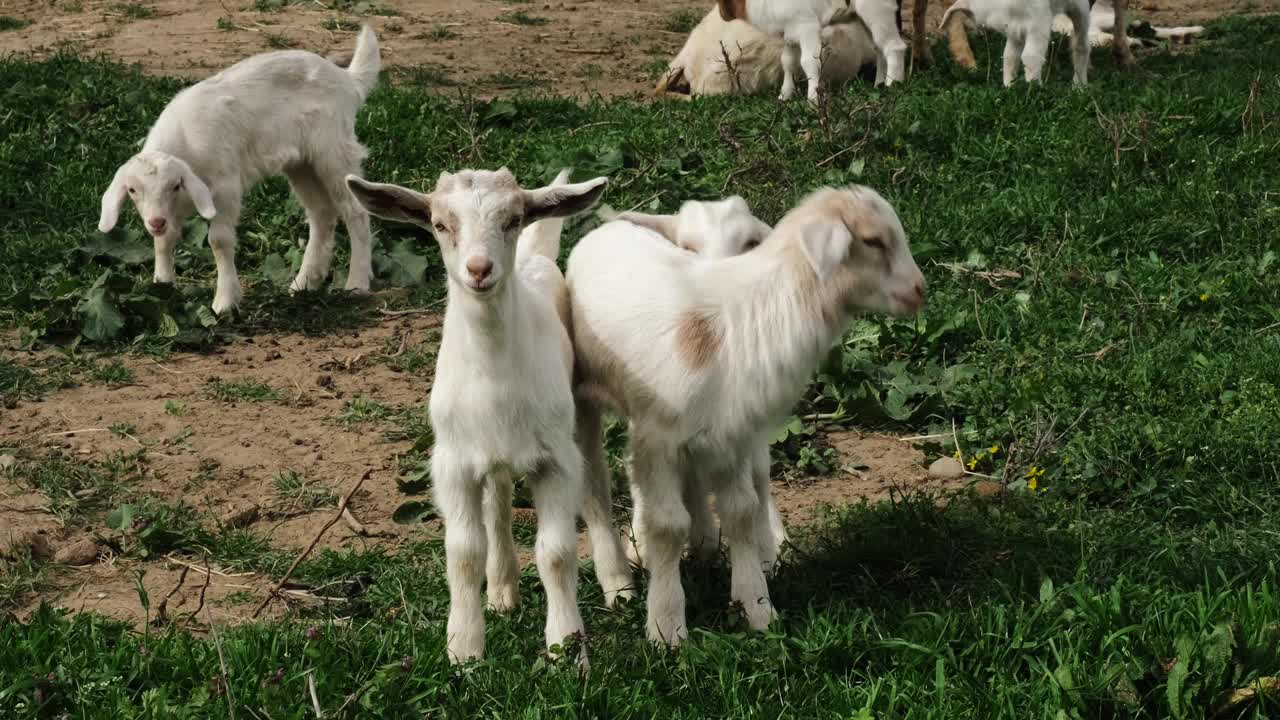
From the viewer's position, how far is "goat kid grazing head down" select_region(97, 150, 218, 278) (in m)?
7.84

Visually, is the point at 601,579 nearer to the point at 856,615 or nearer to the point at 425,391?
the point at 856,615

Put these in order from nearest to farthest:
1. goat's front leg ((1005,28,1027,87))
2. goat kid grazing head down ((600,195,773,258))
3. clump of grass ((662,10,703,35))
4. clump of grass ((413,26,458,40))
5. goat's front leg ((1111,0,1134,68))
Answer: goat kid grazing head down ((600,195,773,258))
goat's front leg ((1005,28,1027,87))
goat's front leg ((1111,0,1134,68))
clump of grass ((413,26,458,40))
clump of grass ((662,10,703,35))

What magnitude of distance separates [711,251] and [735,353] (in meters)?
0.75

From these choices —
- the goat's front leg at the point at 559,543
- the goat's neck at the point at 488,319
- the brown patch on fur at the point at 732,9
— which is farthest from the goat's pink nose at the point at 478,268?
the brown patch on fur at the point at 732,9

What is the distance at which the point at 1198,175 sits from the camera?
8.06 metres

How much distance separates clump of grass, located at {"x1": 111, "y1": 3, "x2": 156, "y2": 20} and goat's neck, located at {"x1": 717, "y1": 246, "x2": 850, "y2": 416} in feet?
34.4

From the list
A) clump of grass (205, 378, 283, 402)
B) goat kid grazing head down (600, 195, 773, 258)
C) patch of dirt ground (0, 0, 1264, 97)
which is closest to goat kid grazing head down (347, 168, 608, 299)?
goat kid grazing head down (600, 195, 773, 258)

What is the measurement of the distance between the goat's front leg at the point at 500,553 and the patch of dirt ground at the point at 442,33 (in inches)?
276

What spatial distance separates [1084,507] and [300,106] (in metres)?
4.79

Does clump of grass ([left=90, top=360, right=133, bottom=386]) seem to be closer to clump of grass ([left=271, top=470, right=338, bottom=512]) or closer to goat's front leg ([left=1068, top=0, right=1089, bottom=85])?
clump of grass ([left=271, top=470, right=338, bottom=512])

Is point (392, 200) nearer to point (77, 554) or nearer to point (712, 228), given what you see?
point (712, 228)

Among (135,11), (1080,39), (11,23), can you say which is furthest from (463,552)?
(135,11)

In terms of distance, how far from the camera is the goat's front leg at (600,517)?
5.13m

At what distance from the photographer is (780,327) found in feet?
15.6
